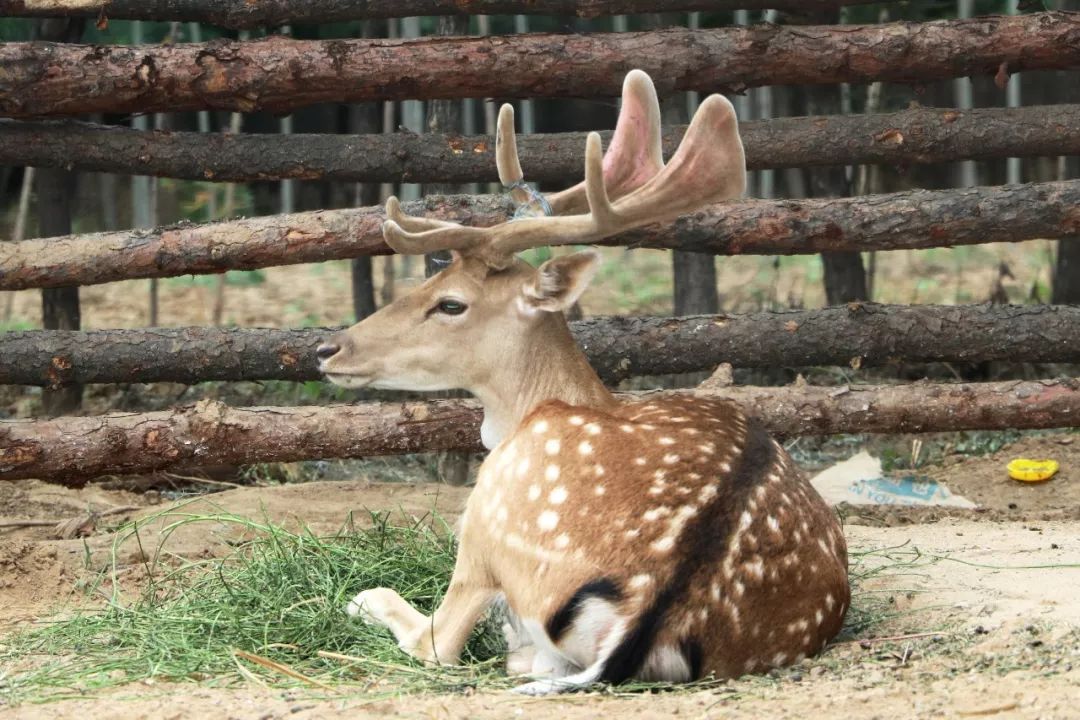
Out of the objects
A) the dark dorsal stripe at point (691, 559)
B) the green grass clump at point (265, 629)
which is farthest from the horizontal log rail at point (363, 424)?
the dark dorsal stripe at point (691, 559)

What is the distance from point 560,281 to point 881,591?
1.66m

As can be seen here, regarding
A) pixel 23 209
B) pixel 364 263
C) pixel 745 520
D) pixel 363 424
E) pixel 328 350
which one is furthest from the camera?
pixel 23 209

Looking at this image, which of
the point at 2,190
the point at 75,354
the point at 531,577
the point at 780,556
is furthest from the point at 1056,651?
the point at 2,190

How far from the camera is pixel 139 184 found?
431 inches

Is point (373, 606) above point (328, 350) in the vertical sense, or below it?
below

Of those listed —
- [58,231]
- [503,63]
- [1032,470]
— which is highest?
[503,63]

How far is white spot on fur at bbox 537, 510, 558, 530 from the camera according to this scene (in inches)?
162

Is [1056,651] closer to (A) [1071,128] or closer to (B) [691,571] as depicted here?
(B) [691,571]

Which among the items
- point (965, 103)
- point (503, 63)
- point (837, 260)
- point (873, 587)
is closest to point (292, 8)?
point (503, 63)

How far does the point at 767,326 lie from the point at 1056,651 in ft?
9.68

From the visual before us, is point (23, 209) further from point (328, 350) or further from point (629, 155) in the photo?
point (629, 155)

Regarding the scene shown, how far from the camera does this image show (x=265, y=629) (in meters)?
4.54

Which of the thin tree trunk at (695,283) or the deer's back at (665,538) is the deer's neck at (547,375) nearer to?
the deer's back at (665,538)

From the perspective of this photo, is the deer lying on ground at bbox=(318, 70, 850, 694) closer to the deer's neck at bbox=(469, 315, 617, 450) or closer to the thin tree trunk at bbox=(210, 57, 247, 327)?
the deer's neck at bbox=(469, 315, 617, 450)
